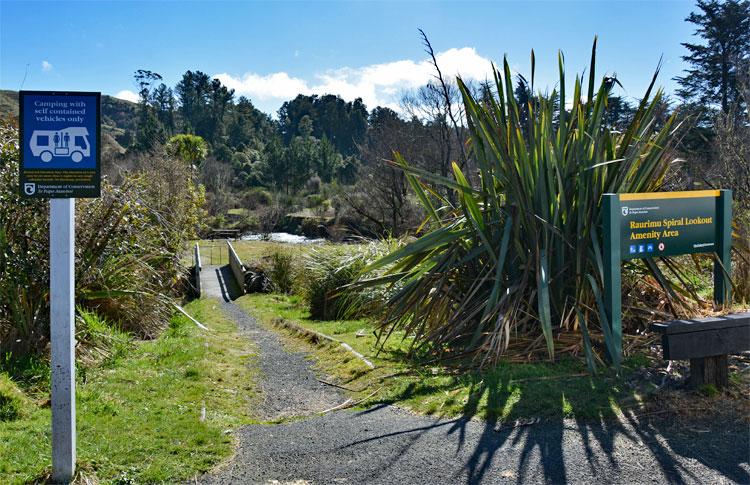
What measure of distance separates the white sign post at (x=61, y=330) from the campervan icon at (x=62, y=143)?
28 centimetres

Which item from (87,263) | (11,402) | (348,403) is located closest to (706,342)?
(348,403)

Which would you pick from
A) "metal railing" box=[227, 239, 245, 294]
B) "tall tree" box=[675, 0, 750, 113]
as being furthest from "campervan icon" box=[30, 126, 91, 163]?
"tall tree" box=[675, 0, 750, 113]

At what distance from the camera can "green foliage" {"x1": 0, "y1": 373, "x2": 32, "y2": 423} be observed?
547 centimetres

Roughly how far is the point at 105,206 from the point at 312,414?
14.9 feet

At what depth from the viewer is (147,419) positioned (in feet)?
18.2

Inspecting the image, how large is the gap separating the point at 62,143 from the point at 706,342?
15.4 feet

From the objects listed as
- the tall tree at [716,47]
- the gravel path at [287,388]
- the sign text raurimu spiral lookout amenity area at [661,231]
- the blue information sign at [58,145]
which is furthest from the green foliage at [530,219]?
the tall tree at [716,47]

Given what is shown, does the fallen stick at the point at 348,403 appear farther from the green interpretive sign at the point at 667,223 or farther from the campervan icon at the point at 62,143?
the campervan icon at the point at 62,143

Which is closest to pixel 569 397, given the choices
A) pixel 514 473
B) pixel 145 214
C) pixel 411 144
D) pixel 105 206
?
pixel 514 473

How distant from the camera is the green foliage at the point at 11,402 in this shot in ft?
17.9

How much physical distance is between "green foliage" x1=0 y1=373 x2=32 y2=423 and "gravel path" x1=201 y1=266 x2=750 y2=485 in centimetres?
181

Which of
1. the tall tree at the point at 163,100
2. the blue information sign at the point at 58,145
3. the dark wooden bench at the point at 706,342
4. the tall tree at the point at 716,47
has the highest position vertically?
the tall tree at the point at 163,100

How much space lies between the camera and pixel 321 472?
4359mm

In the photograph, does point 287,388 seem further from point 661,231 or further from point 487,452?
point 661,231
